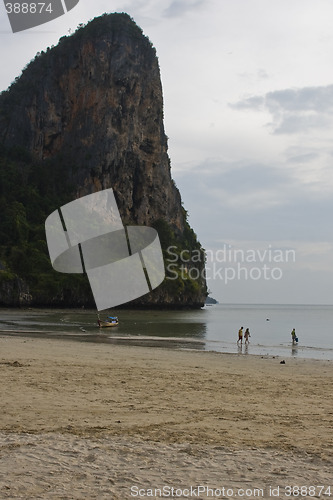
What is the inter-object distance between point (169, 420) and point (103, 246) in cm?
8685

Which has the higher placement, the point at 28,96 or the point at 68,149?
the point at 28,96

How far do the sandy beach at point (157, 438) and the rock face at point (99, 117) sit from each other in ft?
306

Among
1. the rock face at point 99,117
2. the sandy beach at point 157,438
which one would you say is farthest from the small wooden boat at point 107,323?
the rock face at point 99,117

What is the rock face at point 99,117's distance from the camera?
107 m

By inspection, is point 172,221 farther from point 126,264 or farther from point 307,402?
point 307,402

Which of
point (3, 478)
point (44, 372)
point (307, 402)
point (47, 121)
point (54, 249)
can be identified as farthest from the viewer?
point (47, 121)

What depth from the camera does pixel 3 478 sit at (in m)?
4.88

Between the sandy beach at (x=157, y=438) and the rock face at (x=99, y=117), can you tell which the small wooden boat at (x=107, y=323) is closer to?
the sandy beach at (x=157, y=438)

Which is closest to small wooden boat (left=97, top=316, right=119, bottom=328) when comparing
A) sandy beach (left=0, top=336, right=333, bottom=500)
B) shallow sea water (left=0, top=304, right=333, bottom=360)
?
shallow sea water (left=0, top=304, right=333, bottom=360)

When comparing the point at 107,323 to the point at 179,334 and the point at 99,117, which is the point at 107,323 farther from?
the point at 99,117

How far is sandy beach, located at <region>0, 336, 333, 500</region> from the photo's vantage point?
490 centimetres

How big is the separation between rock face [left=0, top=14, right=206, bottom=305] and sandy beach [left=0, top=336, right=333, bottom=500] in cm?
9325

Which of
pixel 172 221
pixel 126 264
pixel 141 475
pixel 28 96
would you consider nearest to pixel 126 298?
pixel 126 264

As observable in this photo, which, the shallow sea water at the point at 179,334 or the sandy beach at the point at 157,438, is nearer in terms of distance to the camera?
the sandy beach at the point at 157,438
